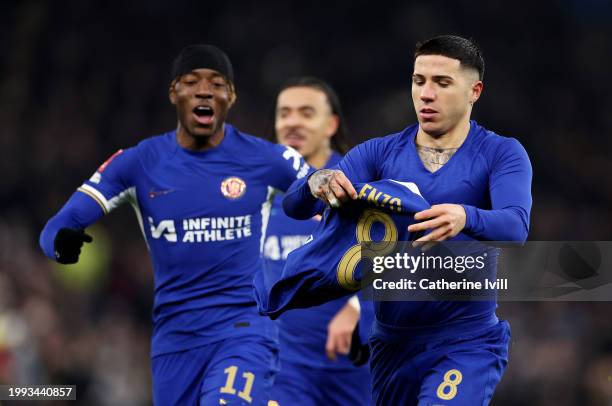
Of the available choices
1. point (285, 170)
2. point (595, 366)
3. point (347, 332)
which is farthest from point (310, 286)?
point (595, 366)

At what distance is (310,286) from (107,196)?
1526 millimetres

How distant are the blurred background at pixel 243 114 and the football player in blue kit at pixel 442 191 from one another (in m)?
6.63

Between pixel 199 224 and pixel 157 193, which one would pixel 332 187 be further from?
pixel 157 193

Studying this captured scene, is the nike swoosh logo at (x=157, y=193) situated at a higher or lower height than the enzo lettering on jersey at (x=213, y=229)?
higher

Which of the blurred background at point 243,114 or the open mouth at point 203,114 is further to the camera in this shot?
the blurred background at point 243,114

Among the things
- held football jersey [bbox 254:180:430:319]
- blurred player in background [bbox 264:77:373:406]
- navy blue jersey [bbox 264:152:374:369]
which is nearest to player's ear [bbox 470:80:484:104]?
held football jersey [bbox 254:180:430:319]

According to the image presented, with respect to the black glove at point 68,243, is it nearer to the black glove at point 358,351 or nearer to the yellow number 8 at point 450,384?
the black glove at point 358,351

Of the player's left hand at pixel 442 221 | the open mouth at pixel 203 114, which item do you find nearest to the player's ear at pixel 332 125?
the open mouth at pixel 203 114

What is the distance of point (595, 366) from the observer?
38.7ft

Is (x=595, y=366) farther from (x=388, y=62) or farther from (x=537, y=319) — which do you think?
(x=388, y=62)

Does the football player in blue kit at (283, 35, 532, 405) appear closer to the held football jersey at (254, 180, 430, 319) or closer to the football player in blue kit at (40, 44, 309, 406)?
the held football jersey at (254, 180, 430, 319)

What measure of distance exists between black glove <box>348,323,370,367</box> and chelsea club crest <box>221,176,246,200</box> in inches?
45.1

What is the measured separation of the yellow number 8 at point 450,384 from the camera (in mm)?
5074

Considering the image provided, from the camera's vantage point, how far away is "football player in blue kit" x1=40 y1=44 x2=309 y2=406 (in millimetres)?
6254
